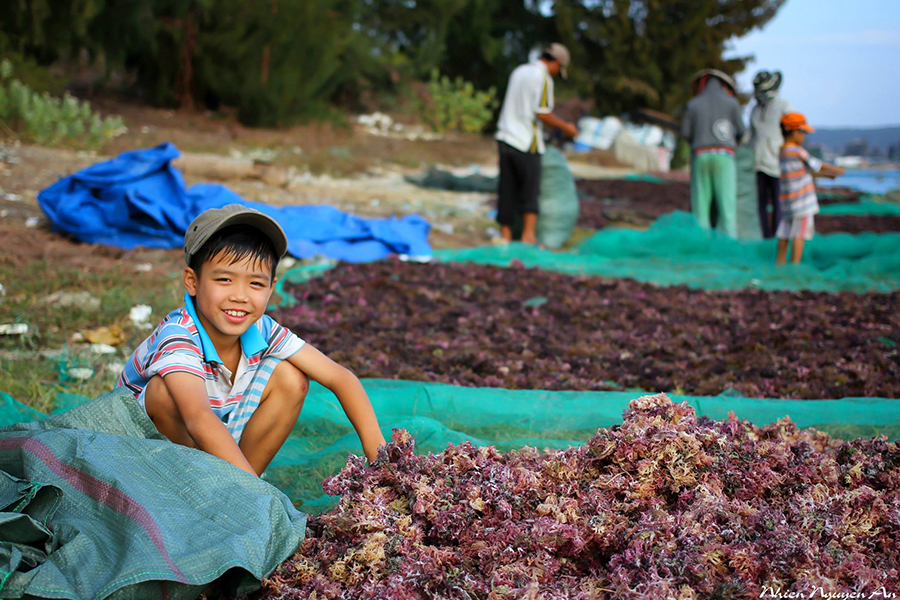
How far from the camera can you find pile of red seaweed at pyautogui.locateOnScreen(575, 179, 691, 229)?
10.1 metres

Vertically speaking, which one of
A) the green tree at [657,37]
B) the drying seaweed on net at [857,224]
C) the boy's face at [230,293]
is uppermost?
the green tree at [657,37]

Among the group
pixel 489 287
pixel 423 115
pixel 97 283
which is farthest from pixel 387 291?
pixel 423 115

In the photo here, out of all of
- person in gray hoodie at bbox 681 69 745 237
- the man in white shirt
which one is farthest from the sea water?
the man in white shirt

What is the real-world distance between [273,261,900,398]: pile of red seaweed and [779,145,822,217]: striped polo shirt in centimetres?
146

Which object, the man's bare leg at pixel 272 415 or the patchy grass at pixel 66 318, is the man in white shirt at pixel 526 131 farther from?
the man's bare leg at pixel 272 415

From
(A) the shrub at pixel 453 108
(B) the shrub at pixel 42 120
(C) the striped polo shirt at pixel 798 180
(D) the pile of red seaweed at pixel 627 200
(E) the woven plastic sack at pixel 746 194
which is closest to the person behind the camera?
(C) the striped polo shirt at pixel 798 180

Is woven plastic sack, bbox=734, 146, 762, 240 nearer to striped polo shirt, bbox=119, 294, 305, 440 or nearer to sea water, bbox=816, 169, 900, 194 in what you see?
striped polo shirt, bbox=119, 294, 305, 440

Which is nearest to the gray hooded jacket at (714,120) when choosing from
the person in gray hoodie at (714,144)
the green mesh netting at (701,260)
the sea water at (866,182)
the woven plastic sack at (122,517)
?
the person in gray hoodie at (714,144)

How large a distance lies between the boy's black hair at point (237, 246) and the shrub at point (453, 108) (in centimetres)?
1982

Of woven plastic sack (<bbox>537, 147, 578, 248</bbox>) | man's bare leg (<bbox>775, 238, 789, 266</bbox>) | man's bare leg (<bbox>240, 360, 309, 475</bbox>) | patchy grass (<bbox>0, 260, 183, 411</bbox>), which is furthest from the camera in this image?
woven plastic sack (<bbox>537, 147, 578, 248</bbox>)

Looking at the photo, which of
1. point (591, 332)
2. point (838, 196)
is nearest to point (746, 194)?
point (591, 332)

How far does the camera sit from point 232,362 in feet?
7.67

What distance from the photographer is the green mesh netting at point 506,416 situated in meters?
2.52

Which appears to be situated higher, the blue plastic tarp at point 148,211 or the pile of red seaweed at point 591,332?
the blue plastic tarp at point 148,211
